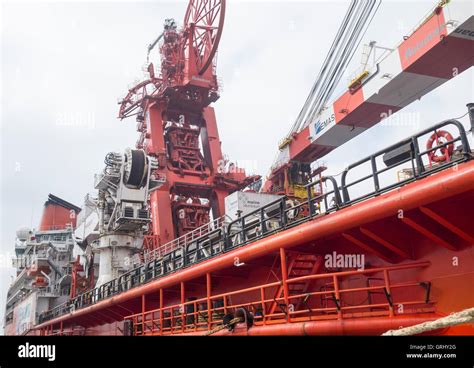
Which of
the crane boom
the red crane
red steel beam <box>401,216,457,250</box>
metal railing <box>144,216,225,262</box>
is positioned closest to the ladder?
red steel beam <box>401,216,457,250</box>

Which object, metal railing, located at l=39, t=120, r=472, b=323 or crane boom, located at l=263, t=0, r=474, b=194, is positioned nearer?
metal railing, located at l=39, t=120, r=472, b=323

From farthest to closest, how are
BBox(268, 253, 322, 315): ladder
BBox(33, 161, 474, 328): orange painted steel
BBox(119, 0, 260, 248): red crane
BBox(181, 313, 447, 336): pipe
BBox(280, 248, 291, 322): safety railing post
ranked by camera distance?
BBox(119, 0, 260, 248): red crane → BBox(268, 253, 322, 315): ladder → BBox(280, 248, 291, 322): safety railing post → BBox(181, 313, 447, 336): pipe → BBox(33, 161, 474, 328): orange painted steel

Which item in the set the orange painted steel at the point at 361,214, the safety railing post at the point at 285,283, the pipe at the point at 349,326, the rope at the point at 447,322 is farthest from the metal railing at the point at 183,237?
the rope at the point at 447,322

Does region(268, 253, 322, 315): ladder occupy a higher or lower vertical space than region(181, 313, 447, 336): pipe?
higher

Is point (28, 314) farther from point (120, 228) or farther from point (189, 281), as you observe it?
point (189, 281)

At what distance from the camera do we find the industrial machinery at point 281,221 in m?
8.58

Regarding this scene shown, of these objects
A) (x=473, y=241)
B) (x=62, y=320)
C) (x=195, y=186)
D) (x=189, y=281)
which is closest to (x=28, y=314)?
(x=62, y=320)

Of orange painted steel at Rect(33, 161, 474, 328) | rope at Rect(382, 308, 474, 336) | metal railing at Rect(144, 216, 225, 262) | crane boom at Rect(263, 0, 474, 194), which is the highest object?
crane boom at Rect(263, 0, 474, 194)

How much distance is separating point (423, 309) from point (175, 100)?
34390 millimetres

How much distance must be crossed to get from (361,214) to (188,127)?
111 feet

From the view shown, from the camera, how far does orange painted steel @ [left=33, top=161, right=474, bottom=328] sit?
7.60 metres

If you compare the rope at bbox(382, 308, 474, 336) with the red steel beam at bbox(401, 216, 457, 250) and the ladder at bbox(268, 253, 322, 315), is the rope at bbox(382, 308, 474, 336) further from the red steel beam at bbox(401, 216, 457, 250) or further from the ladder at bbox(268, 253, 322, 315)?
the ladder at bbox(268, 253, 322, 315)

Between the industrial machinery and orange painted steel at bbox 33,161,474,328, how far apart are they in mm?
27

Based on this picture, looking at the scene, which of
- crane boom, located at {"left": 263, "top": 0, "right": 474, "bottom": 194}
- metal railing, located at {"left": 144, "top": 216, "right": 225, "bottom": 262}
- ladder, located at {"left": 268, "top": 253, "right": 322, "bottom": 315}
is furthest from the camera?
metal railing, located at {"left": 144, "top": 216, "right": 225, "bottom": 262}
